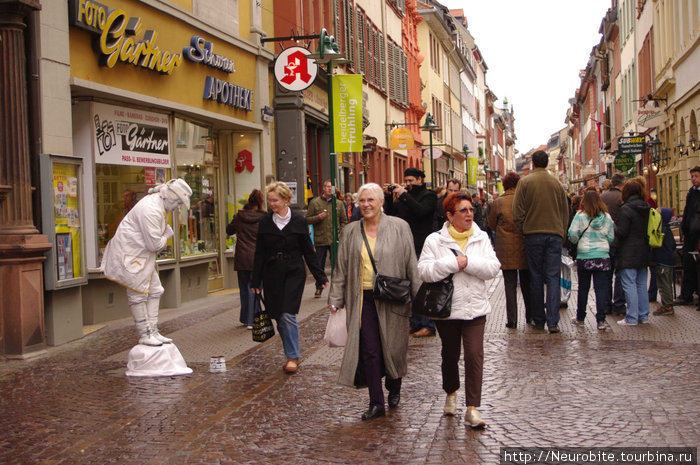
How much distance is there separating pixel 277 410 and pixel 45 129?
5.16 m

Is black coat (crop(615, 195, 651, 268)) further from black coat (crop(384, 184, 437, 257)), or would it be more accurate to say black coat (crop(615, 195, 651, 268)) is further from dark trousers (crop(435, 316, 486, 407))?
dark trousers (crop(435, 316, 486, 407))

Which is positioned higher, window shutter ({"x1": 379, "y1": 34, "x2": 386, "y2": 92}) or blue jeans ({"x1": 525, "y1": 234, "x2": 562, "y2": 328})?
window shutter ({"x1": 379, "y1": 34, "x2": 386, "y2": 92})

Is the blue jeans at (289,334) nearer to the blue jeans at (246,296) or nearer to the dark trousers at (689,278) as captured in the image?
the blue jeans at (246,296)

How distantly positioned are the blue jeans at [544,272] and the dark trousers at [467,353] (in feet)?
14.5

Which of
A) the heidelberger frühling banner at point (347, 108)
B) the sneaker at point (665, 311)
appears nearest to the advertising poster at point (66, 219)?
the sneaker at point (665, 311)

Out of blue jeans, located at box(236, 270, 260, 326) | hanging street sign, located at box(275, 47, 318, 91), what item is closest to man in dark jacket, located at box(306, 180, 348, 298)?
hanging street sign, located at box(275, 47, 318, 91)

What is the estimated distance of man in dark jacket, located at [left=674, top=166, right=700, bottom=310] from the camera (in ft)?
41.9

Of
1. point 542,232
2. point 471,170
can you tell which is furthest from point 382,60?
point 471,170

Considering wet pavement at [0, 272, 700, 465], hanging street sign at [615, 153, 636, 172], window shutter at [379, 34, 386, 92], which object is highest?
window shutter at [379, 34, 386, 92]

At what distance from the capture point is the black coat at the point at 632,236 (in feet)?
38.2

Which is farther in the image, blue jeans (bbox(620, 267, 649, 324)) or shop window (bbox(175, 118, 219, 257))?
shop window (bbox(175, 118, 219, 257))

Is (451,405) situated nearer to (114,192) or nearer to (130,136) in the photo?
(114,192)

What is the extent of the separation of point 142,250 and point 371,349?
324 cm

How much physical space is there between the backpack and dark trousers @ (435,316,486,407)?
5958 millimetres
